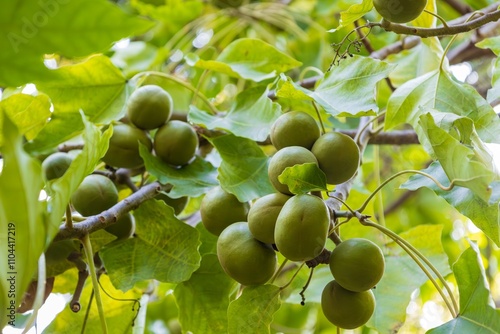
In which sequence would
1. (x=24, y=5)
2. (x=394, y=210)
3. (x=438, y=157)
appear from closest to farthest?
(x=24, y=5), (x=438, y=157), (x=394, y=210)

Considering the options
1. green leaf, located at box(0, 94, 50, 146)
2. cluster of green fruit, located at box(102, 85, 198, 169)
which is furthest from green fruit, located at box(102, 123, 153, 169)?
green leaf, located at box(0, 94, 50, 146)

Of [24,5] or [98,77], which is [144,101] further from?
[24,5]

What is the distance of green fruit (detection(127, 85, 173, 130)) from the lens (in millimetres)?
993

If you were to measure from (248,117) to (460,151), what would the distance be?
0.38 meters

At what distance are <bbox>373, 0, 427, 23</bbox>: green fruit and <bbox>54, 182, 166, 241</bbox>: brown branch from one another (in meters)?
0.41

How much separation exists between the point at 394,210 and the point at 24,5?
1.65 meters

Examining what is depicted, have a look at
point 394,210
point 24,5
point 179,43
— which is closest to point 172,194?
point 24,5

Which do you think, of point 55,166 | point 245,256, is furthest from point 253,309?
point 55,166

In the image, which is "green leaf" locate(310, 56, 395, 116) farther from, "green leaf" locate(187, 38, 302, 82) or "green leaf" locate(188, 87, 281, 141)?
"green leaf" locate(187, 38, 302, 82)

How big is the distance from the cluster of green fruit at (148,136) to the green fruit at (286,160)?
229 millimetres

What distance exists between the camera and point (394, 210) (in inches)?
76.5

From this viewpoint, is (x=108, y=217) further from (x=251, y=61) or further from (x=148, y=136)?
(x=251, y=61)

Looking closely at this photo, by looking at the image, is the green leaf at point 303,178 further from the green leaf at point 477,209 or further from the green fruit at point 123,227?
the green fruit at point 123,227

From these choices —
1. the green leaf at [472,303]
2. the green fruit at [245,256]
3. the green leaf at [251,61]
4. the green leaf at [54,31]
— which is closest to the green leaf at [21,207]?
the green leaf at [54,31]
